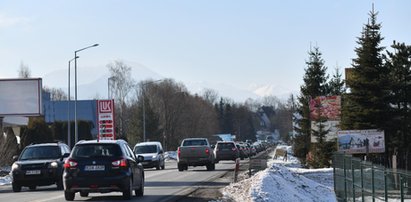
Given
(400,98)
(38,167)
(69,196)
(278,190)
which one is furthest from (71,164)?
(400,98)

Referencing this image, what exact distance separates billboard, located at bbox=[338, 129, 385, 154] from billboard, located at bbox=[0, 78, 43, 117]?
A: 29.5m

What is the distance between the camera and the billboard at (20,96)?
5909 centimetres

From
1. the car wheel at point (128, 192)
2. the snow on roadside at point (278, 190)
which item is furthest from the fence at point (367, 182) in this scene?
the car wheel at point (128, 192)

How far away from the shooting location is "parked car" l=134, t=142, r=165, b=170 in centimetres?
4709

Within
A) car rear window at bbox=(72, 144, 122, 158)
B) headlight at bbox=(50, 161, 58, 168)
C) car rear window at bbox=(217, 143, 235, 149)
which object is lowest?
car rear window at bbox=(217, 143, 235, 149)

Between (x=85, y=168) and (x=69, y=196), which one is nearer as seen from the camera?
(x=85, y=168)

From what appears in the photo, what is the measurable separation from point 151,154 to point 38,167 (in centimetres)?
2078

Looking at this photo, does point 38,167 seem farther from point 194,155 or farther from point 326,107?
point 326,107

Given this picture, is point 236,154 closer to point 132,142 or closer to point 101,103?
point 101,103

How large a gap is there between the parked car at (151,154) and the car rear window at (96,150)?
26.4 meters

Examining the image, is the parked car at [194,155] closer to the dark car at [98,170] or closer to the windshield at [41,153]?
the windshield at [41,153]

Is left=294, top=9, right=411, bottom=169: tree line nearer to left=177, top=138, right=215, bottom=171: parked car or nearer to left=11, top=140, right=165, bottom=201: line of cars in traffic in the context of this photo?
left=177, top=138, right=215, bottom=171: parked car

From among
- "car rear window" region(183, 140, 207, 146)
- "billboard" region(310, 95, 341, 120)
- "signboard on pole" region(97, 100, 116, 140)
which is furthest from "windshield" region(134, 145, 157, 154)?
"billboard" region(310, 95, 341, 120)

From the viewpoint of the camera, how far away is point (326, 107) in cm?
4497
